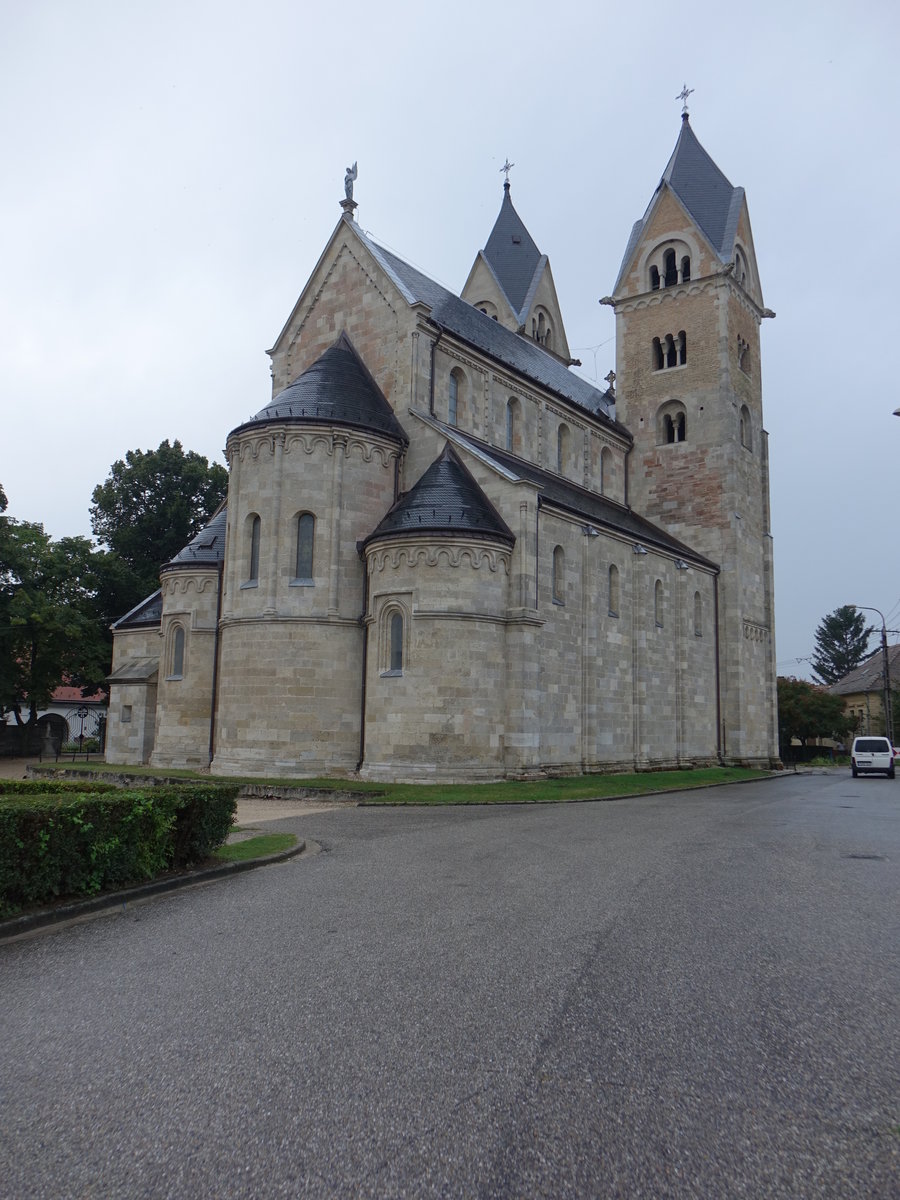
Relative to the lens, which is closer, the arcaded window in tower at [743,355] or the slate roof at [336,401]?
the slate roof at [336,401]

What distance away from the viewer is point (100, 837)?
950 cm

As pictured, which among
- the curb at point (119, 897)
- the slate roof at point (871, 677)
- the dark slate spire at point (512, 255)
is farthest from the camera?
the slate roof at point (871, 677)

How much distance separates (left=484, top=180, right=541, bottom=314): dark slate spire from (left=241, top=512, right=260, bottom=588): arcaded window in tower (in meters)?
26.9

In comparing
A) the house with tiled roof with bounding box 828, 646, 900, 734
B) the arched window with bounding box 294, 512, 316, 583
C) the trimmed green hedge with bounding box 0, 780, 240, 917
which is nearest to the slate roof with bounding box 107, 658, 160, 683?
the arched window with bounding box 294, 512, 316, 583

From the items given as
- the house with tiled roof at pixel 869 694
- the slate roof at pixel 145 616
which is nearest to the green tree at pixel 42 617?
the slate roof at pixel 145 616

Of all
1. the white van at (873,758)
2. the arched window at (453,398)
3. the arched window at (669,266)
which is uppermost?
the arched window at (669,266)

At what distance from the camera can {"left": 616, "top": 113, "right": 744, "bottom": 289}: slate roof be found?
43.8 metres

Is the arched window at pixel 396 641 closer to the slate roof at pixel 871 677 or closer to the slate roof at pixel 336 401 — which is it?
the slate roof at pixel 336 401

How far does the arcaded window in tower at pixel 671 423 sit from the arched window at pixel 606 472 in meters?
3.12

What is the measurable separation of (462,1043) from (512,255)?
171 feet

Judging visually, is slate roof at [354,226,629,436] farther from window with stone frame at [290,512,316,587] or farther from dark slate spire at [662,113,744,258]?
dark slate spire at [662,113,744,258]

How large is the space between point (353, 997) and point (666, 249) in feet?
150

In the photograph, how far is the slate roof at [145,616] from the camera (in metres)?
36.3

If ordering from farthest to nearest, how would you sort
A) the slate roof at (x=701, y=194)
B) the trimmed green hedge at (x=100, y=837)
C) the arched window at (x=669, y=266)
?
the arched window at (x=669, y=266)
the slate roof at (x=701, y=194)
the trimmed green hedge at (x=100, y=837)
